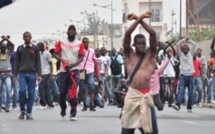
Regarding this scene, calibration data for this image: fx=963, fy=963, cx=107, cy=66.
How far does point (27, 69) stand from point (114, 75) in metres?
12.8

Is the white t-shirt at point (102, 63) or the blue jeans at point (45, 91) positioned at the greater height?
the white t-shirt at point (102, 63)

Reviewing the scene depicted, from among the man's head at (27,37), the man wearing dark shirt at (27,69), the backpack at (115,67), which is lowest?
the backpack at (115,67)

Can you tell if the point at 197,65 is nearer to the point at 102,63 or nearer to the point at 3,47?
the point at 102,63

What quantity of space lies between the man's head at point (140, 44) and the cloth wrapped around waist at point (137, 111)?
491 mm

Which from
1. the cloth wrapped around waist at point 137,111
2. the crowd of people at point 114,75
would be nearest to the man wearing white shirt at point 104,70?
the crowd of people at point 114,75

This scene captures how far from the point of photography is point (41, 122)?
18719mm

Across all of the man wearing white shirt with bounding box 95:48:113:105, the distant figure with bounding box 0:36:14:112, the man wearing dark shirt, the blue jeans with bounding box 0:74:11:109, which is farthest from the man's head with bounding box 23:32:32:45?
the man wearing white shirt with bounding box 95:48:113:105

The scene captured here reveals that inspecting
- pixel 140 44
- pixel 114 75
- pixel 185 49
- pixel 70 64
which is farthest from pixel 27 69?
pixel 114 75

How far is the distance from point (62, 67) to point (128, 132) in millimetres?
8291

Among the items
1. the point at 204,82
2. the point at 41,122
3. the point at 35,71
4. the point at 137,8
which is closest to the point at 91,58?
the point at 35,71

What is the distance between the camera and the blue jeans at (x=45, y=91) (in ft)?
88.3

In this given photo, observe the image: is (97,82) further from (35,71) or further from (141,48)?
(141,48)

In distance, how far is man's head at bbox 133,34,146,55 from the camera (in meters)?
11.7

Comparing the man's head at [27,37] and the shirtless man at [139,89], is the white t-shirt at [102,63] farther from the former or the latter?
the shirtless man at [139,89]
